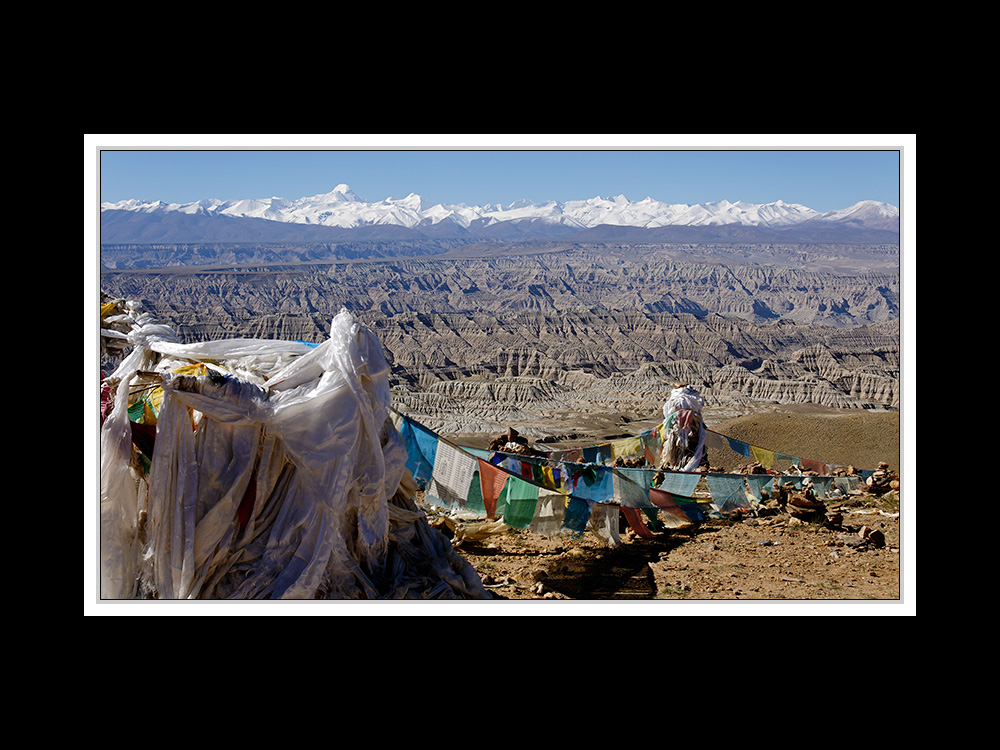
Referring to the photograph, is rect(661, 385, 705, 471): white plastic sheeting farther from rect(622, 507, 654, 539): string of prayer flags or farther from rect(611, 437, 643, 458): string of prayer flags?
rect(622, 507, 654, 539): string of prayer flags

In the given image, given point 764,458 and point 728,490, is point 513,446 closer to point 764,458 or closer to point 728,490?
point 728,490

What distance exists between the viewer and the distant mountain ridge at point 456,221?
86688 millimetres

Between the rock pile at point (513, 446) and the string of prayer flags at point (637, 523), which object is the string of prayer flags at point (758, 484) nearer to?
the string of prayer flags at point (637, 523)

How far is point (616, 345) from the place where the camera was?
62812 millimetres

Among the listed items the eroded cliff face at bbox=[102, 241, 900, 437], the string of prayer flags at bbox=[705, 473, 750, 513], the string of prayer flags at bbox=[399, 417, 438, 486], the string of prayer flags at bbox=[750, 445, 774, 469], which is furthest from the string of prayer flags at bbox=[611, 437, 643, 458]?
the eroded cliff face at bbox=[102, 241, 900, 437]

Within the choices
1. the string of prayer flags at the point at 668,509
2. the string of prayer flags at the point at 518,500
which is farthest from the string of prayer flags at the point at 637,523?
the string of prayer flags at the point at 518,500

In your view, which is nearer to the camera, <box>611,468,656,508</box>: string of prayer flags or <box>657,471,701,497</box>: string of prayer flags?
<box>611,468,656,508</box>: string of prayer flags

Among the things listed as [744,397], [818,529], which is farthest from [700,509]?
[744,397]

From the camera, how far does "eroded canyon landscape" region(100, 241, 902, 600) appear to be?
9.69 m

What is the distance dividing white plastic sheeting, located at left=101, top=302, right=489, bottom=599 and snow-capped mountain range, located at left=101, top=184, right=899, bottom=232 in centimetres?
8182

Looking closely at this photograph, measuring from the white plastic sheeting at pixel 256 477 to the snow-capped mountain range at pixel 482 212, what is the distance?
81815 mm

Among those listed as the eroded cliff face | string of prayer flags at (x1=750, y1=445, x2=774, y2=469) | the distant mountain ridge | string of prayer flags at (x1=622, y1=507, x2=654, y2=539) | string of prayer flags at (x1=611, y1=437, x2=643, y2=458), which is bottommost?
string of prayer flags at (x1=622, y1=507, x2=654, y2=539)

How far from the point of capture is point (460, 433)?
3266 centimetres

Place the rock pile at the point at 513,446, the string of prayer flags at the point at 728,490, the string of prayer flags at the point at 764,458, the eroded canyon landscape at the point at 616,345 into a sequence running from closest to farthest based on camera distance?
the eroded canyon landscape at the point at 616,345 < the string of prayer flags at the point at 728,490 < the rock pile at the point at 513,446 < the string of prayer flags at the point at 764,458
